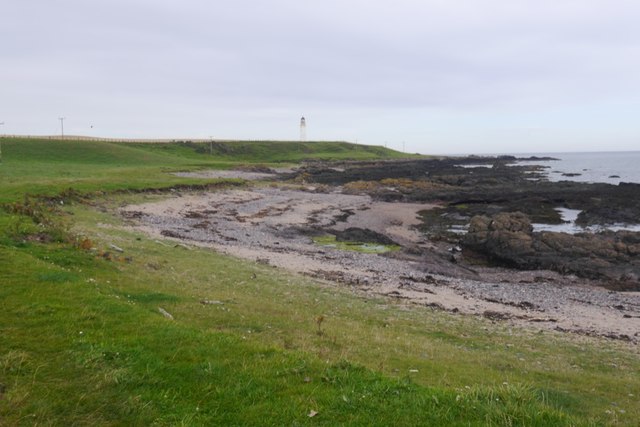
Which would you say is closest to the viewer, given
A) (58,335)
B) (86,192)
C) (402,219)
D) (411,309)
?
(58,335)

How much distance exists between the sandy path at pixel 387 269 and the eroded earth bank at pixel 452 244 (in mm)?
78

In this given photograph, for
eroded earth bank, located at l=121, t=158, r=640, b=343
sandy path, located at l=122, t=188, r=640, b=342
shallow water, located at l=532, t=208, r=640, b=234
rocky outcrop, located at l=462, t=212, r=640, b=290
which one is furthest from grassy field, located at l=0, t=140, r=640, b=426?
shallow water, located at l=532, t=208, r=640, b=234

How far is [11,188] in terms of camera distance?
3484 cm

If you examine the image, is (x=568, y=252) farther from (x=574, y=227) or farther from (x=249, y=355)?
(x=249, y=355)

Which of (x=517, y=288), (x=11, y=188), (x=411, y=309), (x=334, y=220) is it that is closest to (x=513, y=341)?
(x=411, y=309)

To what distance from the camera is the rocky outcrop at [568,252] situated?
93.5 ft

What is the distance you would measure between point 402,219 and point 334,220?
8130 mm

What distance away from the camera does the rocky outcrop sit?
1121 inches

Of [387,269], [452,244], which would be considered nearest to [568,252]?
[452,244]

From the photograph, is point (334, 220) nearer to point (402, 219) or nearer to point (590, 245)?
point (402, 219)

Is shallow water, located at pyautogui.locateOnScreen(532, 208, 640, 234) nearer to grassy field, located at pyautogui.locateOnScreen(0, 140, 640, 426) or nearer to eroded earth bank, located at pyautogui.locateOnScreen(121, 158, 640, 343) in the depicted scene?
eroded earth bank, located at pyautogui.locateOnScreen(121, 158, 640, 343)

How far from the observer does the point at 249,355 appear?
27.4ft

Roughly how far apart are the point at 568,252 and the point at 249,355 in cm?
2925

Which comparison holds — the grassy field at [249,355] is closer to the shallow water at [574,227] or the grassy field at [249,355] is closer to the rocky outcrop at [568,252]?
the rocky outcrop at [568,252]
